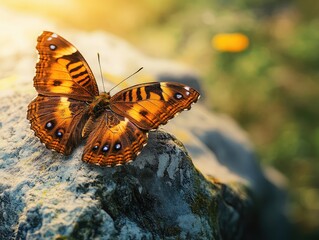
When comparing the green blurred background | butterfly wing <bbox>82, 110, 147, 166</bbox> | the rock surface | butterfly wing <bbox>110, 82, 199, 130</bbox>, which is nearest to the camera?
the rock surface

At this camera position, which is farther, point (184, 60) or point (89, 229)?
point (184, 60)

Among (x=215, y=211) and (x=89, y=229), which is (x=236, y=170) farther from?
(x=89, y=229)

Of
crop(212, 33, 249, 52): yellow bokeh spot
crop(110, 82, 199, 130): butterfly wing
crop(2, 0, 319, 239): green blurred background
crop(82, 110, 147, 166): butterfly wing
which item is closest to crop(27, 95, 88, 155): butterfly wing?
crop(82, 110, 147, 166): butterfly wing

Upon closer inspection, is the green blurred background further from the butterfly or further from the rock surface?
the butterfly

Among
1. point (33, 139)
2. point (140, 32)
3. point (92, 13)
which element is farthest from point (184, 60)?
point (33, 139)

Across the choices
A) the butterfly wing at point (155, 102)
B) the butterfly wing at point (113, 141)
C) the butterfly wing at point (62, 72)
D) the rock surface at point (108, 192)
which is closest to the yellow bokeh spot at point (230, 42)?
the rock surface at point (108, 192)

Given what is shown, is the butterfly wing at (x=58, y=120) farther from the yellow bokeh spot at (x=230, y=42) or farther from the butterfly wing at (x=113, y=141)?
the yellow bokeh spot at (x=230, y=42)

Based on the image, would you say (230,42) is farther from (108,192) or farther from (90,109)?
(108,192)
